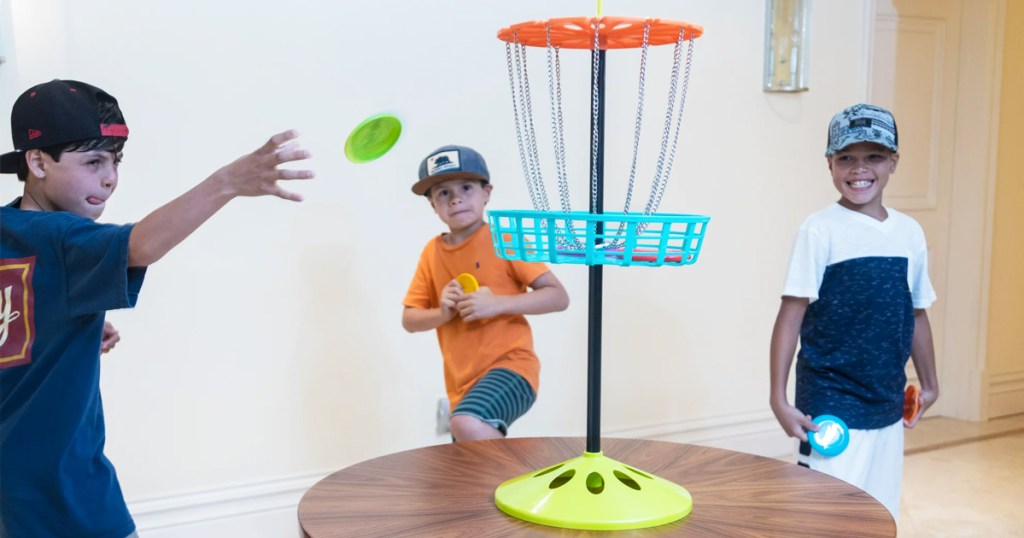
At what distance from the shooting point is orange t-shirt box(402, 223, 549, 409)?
2.16 meters

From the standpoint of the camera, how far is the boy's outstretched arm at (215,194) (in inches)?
43.1

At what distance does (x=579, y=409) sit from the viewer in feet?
10.3

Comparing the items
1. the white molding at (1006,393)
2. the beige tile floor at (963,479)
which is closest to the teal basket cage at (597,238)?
the beige tile floor at (963,479)

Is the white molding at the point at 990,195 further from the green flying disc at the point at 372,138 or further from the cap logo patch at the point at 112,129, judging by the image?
the cap logo patch at the point at 112,129

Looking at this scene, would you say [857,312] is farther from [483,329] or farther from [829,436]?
[483,329]

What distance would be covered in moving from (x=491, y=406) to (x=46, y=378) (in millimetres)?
944

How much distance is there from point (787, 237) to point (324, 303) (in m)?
1.75

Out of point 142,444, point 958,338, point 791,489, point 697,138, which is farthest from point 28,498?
point 958,338

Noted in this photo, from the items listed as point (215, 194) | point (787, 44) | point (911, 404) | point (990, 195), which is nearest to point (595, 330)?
point (215, 194)

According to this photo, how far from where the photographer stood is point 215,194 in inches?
44.0

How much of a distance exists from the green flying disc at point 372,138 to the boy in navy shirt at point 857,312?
884 millimetres

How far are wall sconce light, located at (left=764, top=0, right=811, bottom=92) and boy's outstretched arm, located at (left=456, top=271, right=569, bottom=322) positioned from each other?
1657mm

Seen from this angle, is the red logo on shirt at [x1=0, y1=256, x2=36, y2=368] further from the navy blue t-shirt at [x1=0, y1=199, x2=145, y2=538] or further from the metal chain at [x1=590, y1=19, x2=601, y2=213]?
the metal chain at [x1=590, y1=19, x2=601, y2=213]

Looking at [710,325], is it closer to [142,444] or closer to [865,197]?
[865,197]
